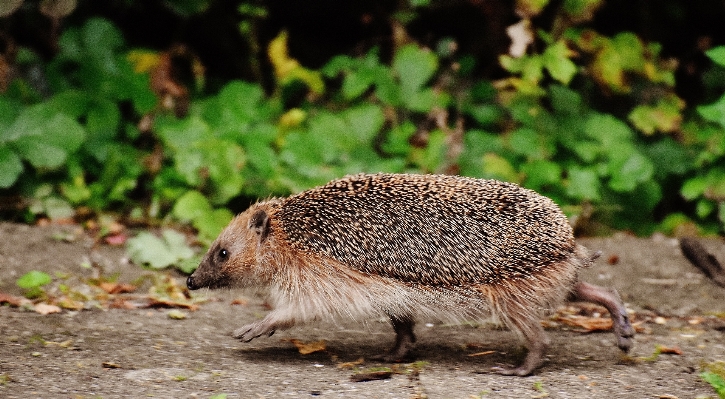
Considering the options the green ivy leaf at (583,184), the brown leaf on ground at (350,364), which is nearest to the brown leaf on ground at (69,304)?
the brown leaf on ground at (350,364)

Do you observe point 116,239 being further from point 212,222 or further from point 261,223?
point 261,223

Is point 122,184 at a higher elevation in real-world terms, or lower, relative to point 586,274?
higher

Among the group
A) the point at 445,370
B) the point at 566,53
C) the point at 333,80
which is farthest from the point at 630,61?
the point at 445,370

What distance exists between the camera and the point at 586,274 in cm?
628

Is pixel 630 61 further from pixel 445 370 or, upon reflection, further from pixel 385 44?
pixel 445 370

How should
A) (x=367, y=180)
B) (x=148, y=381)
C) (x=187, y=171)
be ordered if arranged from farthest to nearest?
(x=187, y=171)
(x=367, y=180)
(x=148, y=381)

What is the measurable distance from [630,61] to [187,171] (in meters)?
3.91

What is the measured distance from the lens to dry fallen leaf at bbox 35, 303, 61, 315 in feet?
16.5

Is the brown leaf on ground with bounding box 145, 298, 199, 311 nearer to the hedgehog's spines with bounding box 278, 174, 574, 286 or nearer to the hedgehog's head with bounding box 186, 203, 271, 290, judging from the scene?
the hedgehog's head with bounding box 186, 203, 271, 290

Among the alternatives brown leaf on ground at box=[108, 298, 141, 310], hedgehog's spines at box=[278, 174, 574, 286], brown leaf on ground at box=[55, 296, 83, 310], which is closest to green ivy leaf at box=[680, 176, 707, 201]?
hedgehog's spines at box=[278, 174, 574, 286]

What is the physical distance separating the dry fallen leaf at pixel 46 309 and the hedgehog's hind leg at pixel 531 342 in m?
2.64

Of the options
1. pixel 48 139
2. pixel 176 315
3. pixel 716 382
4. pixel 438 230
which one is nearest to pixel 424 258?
pixel 438 230

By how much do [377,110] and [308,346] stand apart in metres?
3.02

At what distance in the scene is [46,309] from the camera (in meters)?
5.05
